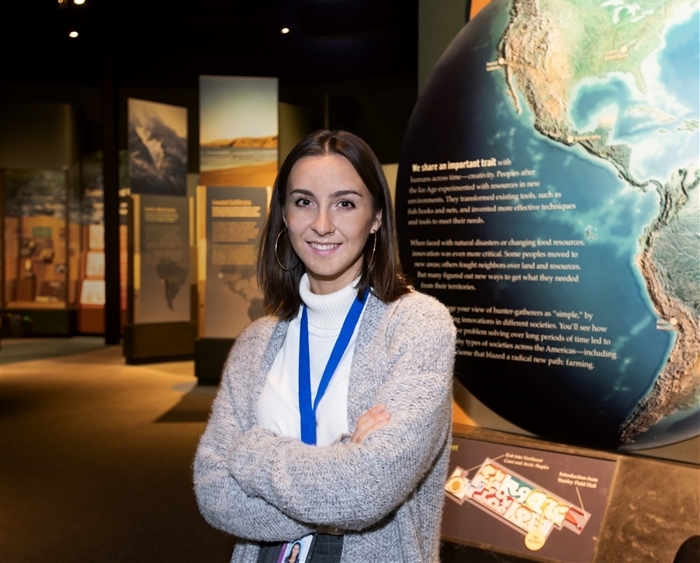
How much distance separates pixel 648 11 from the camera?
2.36 metres

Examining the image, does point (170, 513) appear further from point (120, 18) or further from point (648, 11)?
point (120, 18)

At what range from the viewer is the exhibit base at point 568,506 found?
2260mm

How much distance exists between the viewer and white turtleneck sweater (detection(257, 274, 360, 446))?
143 centimetres

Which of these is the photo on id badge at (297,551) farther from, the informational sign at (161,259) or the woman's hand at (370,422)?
the informational sign at (161,259)

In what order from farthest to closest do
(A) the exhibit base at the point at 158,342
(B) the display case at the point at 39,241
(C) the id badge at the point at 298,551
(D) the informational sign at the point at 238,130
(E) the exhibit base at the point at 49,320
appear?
(B) the display case at the point at 39,241, (E) the exhibit base at the point at 49,320, (A) the exhibit base at the point at 158,342, (D) the informational sign at the point at 238,130, (C) the id badge at the point at 298,551

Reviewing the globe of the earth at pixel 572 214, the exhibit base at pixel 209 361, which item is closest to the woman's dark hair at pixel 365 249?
the globe of the earth at pixel 572 214

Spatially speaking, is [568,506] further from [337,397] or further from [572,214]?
[337,397]

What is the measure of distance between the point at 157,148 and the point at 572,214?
7723 millimetres

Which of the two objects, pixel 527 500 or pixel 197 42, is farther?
pixel 197 42

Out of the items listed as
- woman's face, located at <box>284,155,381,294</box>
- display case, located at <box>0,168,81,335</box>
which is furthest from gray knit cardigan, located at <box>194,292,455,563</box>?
display case, located at <box>0,168,81,335</box>

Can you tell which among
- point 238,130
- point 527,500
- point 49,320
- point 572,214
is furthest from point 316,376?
point 49,320

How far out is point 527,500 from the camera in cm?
246

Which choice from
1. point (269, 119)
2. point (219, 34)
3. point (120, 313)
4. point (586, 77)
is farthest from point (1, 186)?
point (586, 77)

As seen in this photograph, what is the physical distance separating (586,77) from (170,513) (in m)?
2.97
